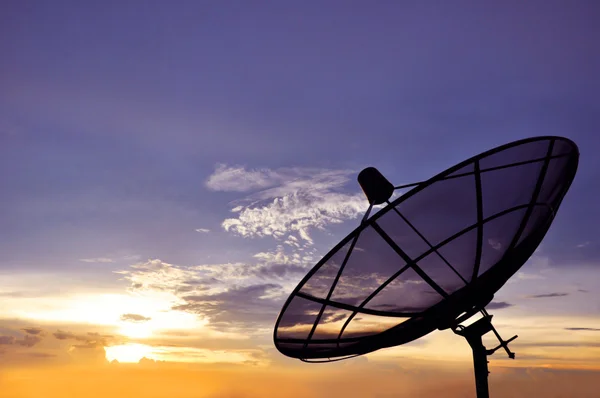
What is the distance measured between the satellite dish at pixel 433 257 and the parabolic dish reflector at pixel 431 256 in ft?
0.10

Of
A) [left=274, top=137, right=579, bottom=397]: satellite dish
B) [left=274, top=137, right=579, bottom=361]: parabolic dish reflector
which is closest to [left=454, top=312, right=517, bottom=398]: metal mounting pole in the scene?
[left=274, top=137, right=579, bottom=397]: satellite dish

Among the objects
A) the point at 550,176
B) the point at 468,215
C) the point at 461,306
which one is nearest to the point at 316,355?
the point at 461,306

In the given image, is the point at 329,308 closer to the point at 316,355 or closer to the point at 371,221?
the point at 316,355

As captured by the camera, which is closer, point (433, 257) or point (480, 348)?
point (480, 348)

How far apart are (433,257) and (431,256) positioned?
83 mm

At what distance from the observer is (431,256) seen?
690 inches

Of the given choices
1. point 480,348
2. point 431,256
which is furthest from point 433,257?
point 480,348

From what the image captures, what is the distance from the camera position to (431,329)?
16312mm

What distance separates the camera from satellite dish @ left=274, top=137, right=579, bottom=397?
15.5m

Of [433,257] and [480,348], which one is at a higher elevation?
[433,257]

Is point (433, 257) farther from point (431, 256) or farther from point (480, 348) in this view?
point (480, 348)

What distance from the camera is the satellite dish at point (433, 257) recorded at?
1549 cm

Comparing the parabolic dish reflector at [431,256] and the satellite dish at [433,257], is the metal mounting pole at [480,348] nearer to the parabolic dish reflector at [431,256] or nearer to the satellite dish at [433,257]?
the satellite dish at [433,257]

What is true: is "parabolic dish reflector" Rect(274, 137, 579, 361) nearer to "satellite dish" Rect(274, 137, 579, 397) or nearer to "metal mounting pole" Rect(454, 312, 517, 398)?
"satellite dish" Rect(274, 137, 579, 397)
